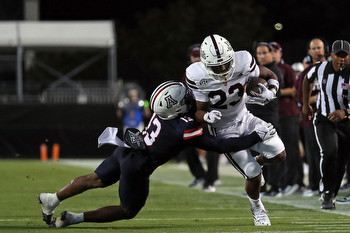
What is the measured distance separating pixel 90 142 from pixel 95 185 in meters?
15.2

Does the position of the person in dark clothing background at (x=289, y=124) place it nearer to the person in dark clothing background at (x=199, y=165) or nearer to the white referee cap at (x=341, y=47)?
the person in dark clothing background at (x=199, y=165)

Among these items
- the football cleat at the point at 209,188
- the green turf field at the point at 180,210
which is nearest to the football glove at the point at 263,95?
the green turf field at the point at 180,210

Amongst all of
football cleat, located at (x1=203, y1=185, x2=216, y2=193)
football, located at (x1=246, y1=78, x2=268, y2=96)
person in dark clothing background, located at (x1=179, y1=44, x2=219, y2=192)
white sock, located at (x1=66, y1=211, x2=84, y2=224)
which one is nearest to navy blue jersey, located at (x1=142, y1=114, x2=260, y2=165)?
football, located at (x1=246, y1=78, x2=268, y2=96)

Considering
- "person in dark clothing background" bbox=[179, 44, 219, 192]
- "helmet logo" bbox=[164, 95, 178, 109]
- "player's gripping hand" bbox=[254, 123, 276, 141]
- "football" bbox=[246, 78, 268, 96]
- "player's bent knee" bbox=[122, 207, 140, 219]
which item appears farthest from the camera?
"person in dark clothing background" bbox=[179, 44, 219, 192]

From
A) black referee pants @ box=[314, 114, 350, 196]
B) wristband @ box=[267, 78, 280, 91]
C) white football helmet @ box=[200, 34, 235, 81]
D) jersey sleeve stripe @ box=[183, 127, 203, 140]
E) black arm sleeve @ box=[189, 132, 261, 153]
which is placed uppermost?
white football helmet @ box=[200, 34, 235, 81]

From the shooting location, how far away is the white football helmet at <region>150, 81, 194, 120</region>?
7363 millimetres

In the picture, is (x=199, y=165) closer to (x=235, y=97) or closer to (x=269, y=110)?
(x=269, y=110)

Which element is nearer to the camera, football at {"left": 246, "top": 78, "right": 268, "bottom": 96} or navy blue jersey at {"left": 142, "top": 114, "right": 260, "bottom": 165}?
navy blue jersey at {"left": 142, "top": 114, "right": 260, "bottom": 165}

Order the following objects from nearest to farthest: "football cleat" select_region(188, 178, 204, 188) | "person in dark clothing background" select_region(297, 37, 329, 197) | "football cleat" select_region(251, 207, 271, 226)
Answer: "football cleat" select_region(251, 207, 271, 226) → "person in dark clothing background" select_region(297, 37, 329, 197) → "football cleat" select_region(188, 178, 204, 188)

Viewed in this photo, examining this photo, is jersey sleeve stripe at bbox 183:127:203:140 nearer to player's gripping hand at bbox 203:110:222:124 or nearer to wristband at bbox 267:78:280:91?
player's gripping hand at bbox 203:110:222:124

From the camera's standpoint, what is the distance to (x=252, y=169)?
7.82 metres

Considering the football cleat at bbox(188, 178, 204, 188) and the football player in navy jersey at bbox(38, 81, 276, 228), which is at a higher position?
the football player in navy jersey at bbox(38, 81, 276, 228)

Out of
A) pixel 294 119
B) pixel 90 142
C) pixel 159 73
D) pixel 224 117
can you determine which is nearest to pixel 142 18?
pixel 159 73

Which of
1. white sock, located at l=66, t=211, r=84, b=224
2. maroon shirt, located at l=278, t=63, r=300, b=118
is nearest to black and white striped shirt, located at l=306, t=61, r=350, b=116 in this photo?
maroon shirt, located at l=278, t=63, r=300, b=118
